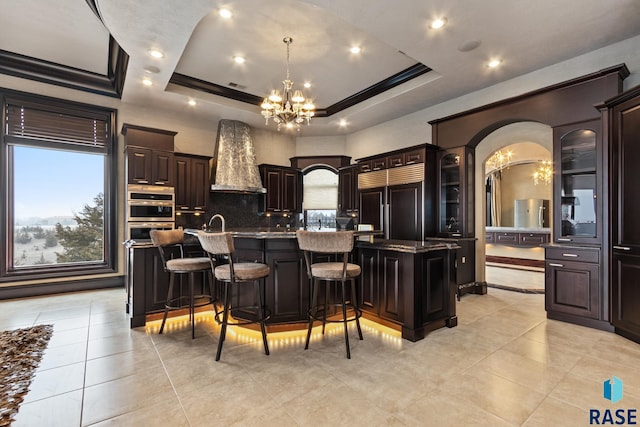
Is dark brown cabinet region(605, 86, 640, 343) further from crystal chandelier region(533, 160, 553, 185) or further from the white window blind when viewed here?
crystal chandelier region(533, 160, 553, 185)

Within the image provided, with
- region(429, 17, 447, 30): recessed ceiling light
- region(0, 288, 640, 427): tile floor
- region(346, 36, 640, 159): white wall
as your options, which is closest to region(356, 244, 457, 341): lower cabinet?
region(0, 288, 640, 427): tile floor

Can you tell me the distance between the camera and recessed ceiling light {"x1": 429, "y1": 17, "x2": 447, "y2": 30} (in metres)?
3.11

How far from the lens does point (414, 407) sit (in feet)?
6.33

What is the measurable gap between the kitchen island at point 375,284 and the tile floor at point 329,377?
179 millimetres

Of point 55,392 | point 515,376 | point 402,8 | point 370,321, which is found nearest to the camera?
point 55,392

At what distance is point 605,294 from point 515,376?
201cm

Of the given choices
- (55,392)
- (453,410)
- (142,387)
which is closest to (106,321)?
(55,392)

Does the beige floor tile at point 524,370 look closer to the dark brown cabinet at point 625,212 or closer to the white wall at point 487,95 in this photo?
the dark brown cabinet at point 625,212

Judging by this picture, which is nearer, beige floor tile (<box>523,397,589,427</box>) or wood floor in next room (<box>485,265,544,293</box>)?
beige floor tile (<box>523,397,589,427</box>)

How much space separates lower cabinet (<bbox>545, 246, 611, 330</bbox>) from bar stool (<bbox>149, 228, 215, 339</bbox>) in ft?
13.7

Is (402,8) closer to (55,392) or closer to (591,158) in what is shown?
(591,158)

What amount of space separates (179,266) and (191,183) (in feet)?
10.1

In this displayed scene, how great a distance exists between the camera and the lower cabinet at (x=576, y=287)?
339 cm

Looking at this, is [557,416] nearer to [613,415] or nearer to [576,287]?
[613,415]
